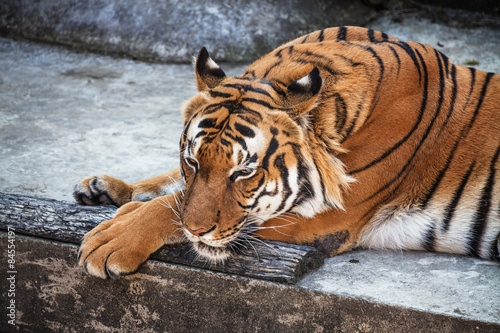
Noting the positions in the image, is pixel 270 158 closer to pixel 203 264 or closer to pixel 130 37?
pixel 203 264

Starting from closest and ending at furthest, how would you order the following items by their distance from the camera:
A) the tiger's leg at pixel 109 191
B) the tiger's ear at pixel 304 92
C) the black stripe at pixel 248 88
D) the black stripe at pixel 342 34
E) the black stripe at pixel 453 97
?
the tiger's ear at pixel 304 92
the black stripe at pixel 248 88
the black stripe at pixel 453 97
the black stripe at pixel 342 34
the tiger's leg at pixel 109 191

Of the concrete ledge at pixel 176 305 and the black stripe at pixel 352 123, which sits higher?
the black stripe at pixel 352 123

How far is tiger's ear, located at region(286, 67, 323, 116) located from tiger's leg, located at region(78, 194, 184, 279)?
0.58 meters

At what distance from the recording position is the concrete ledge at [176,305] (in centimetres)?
198

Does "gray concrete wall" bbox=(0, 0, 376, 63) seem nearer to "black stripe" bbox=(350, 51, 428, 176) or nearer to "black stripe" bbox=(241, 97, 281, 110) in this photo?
"black stripe" bbox=(350, 51, 428, 176)

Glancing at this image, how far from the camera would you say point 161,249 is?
7.25 feet

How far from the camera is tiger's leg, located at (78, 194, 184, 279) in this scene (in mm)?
2027

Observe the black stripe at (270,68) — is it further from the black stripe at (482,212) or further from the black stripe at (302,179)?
the black stripe at (482,212)

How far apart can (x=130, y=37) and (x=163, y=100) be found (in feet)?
4.37

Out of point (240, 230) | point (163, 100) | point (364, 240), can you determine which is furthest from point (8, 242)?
point (163, 100)

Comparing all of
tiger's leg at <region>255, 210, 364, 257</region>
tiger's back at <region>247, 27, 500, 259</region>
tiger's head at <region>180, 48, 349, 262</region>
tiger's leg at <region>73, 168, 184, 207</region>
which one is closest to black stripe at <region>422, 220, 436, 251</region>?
tiger's back at <region>247, 27, 500, 259</region>

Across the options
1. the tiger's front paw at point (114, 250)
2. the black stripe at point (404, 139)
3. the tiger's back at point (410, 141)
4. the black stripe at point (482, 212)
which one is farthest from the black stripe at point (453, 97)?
the tiger's front paw at point (114, 250)

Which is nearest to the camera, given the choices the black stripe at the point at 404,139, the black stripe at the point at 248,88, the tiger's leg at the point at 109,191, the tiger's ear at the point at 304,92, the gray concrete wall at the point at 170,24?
the tiger's ear at the point at 304,92

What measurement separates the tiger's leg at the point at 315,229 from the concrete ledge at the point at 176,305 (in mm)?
209
